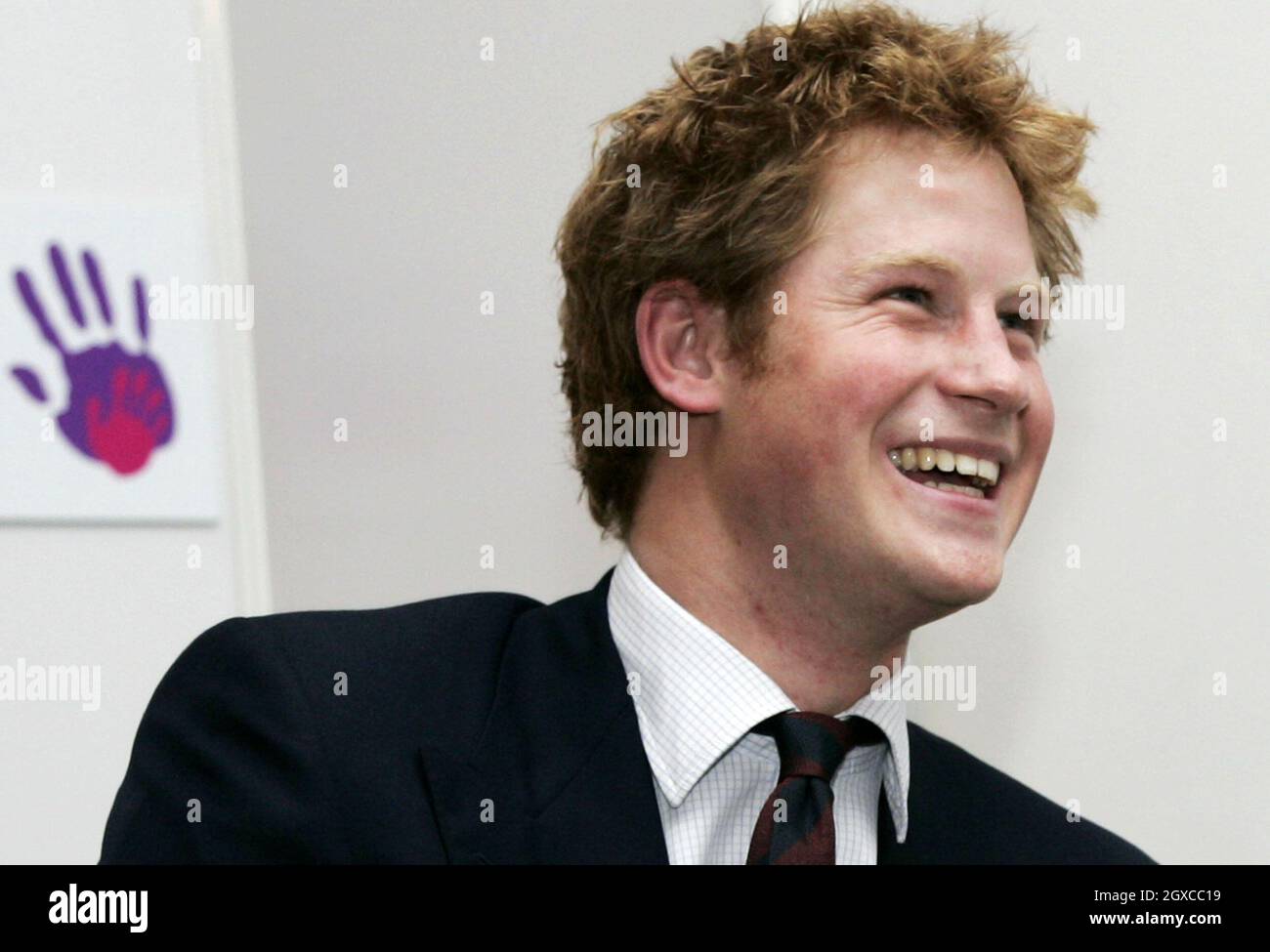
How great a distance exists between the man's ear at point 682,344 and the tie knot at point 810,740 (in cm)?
30

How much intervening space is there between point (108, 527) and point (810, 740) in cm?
86

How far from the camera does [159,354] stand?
1.80 m

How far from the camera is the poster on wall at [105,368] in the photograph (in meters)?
1.78

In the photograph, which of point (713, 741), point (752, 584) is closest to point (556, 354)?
point (752, 584)

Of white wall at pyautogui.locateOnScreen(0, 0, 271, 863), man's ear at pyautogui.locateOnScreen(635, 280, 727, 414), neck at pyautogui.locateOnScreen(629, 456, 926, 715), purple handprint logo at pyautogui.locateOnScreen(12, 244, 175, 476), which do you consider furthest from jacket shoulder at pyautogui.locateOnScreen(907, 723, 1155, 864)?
purple handprint logo at pyautogui.locateOnScreen(12, 244, 175, 476)

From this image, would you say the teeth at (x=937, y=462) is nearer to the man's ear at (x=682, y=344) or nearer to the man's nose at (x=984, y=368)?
the man's nose at (x=984, y=368)

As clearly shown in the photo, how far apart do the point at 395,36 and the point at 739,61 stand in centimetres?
56

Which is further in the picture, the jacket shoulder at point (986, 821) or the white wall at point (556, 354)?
the white wall at point (556, 354)

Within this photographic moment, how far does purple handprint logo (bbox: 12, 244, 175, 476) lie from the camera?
1785mm

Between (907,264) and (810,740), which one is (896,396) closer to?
(907,264)

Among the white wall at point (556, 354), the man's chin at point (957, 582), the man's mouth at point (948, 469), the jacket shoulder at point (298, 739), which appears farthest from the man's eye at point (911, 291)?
the white wall at point (556, 354)

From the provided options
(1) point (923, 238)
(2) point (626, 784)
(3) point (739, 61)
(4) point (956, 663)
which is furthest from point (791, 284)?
(4) point (956, 663)
